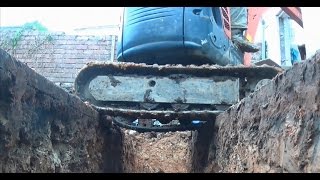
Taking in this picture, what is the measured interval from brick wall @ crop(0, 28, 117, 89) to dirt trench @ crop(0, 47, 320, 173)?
6.15 metres

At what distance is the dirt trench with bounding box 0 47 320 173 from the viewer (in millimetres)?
1591

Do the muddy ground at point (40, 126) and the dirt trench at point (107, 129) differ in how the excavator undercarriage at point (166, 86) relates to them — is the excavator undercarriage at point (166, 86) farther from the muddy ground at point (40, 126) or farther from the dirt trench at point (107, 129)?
the muddy ground at point (40, 126)

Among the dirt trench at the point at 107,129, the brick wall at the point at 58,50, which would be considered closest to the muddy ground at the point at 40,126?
the dirt trench at the point at 107,129

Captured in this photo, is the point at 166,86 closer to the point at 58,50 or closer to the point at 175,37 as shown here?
the point at 175,37

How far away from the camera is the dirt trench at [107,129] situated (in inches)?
62.6

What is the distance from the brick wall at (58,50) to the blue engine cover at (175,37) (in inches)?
202

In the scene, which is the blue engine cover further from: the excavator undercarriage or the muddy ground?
the muddy ground

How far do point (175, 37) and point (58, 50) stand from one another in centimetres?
606

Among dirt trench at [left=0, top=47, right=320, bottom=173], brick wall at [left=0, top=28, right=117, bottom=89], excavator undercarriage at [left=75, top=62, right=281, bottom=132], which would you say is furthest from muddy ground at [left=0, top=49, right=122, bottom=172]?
brick wall at [left=0, top=28, right=117, bottom=89]

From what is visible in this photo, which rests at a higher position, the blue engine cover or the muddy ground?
the blue engine cover

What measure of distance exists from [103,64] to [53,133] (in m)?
1.57

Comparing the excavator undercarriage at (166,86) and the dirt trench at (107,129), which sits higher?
the excavator undercarriage at (166,86)

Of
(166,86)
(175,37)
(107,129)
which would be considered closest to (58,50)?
(175,37)

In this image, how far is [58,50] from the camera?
9.45 m
